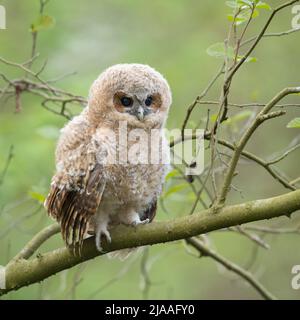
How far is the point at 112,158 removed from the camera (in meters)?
3.14

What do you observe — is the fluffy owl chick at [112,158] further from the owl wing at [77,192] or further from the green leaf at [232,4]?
the green leaf at [232,4]

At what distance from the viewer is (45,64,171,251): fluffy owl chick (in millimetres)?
3080

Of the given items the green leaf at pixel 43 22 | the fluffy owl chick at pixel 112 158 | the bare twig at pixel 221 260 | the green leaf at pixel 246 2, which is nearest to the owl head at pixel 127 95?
the fluffy owl chick at pixel 112 158

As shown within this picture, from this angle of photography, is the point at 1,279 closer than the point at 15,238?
Yes

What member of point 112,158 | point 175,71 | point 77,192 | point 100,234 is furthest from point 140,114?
point 175,71

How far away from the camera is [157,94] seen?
11.4 feet

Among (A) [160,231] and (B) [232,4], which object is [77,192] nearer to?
(A) [160,231]

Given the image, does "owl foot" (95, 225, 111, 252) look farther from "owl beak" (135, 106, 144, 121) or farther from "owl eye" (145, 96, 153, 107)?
"owl eye" (145, 96, 153, 107)

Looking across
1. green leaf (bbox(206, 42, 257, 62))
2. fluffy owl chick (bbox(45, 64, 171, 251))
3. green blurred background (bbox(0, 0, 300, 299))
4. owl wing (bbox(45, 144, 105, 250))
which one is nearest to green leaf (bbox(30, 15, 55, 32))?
fluffy owl chick (bbox(45, 64, 171, 251))

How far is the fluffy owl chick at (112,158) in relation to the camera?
3080 mm
